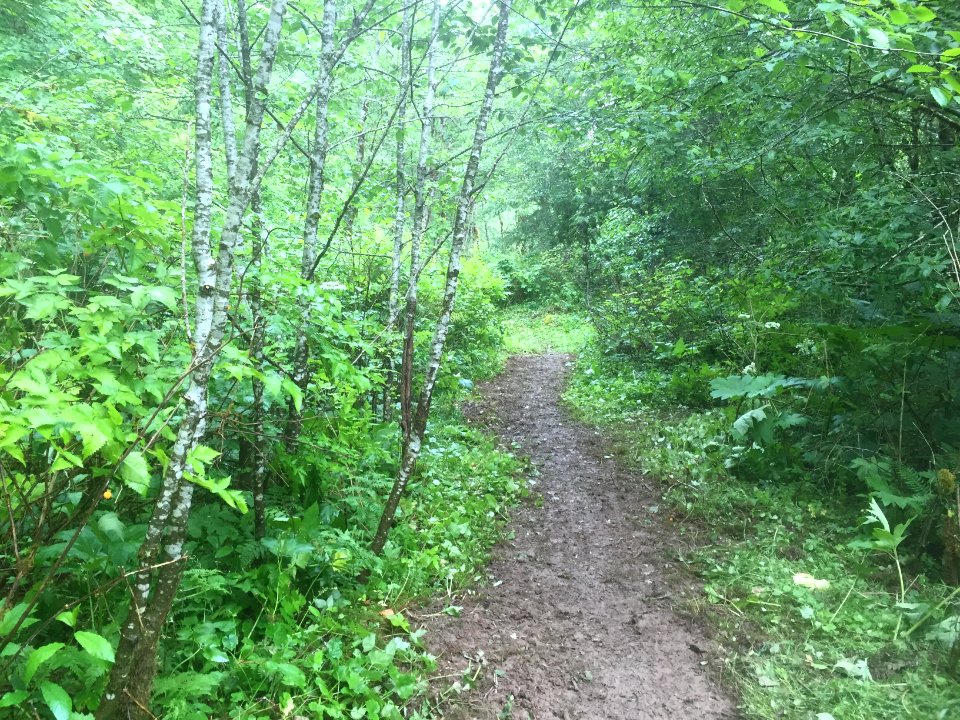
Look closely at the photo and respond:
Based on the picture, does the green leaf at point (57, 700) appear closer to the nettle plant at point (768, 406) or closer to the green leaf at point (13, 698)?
the green leaf at point (13, 698)

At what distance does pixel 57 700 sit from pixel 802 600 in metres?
4.73

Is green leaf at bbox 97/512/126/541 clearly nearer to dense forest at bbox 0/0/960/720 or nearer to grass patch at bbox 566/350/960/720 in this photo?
dense forest at bbox 0/0/960/720

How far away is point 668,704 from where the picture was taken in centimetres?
341

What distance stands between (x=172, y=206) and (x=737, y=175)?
26.0ft

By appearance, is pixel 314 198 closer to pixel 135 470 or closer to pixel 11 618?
pixel 135 470

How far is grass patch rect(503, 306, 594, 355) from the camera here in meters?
15.1

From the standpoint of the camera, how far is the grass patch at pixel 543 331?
49.5 ft

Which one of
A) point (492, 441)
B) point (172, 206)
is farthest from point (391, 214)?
point (172, 206)

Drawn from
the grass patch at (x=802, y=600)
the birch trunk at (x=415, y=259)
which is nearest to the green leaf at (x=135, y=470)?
the birch trunk at (x=415, y=259)

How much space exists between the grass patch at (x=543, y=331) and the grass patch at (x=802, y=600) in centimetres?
823

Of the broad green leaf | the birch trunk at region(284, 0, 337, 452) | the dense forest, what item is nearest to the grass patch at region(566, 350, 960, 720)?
the dense forest

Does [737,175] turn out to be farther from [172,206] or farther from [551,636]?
[172,206]

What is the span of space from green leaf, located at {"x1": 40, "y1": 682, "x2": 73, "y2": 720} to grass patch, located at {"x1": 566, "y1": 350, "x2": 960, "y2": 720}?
3.67 metres

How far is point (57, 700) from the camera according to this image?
6.79 feet
